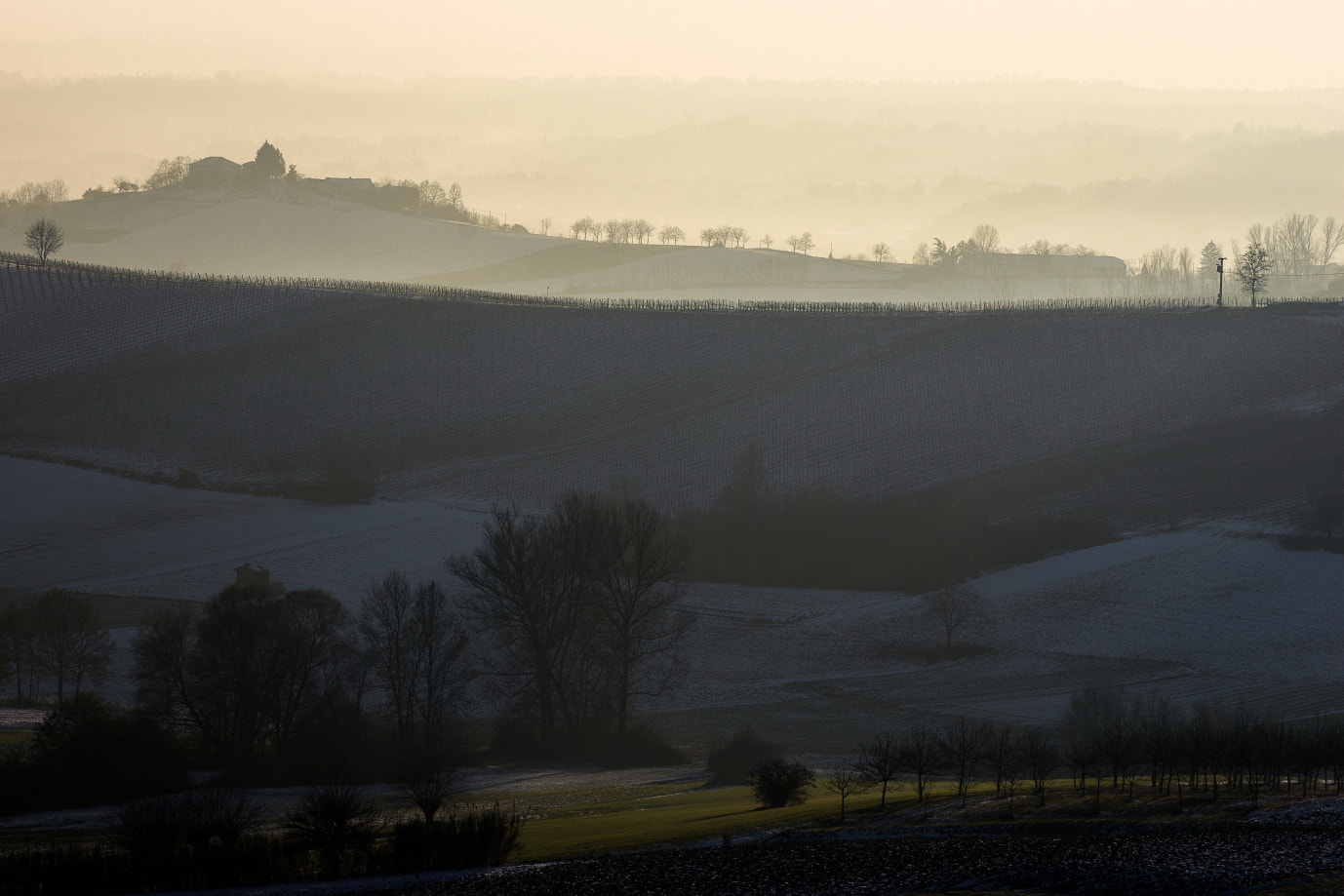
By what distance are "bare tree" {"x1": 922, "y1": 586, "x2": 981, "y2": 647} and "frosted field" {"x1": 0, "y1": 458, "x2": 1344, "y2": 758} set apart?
2.15 ft

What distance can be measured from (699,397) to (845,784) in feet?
196

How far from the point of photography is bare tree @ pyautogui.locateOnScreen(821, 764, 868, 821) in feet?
103

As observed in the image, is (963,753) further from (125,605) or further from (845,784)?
(125,605)

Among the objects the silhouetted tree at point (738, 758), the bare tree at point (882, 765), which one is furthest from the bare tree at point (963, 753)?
the silhouetted tree at point (738, 758)

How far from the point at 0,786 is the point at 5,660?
52.9 ft

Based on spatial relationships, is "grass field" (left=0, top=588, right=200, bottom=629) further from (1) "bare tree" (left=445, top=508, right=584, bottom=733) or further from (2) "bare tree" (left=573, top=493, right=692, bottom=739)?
(2) "bare tree" (left=573, top=493, right=692, bottom=739)

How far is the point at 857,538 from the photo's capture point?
221ft

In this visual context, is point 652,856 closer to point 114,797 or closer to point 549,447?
point 114,797

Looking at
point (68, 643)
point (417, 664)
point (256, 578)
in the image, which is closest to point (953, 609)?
point (417, 664)

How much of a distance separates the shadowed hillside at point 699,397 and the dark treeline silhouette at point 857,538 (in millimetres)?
3428

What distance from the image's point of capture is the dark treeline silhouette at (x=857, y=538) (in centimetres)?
6397

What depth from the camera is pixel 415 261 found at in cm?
Answer: 19762

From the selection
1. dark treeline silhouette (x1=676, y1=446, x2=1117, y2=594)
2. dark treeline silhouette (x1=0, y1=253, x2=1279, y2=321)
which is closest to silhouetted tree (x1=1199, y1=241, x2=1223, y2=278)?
dark treeline silhouette (x1=0, y1=253, x2=1279, y2=321)

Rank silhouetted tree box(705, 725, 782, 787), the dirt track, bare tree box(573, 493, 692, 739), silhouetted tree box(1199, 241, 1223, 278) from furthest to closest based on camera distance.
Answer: silhouetted tree box(1199, 241, 1223, 278) < bare tree box(573, 493, 692, 739) < silhouetted tree box(705, 725, 782, 787) < the dirt track
